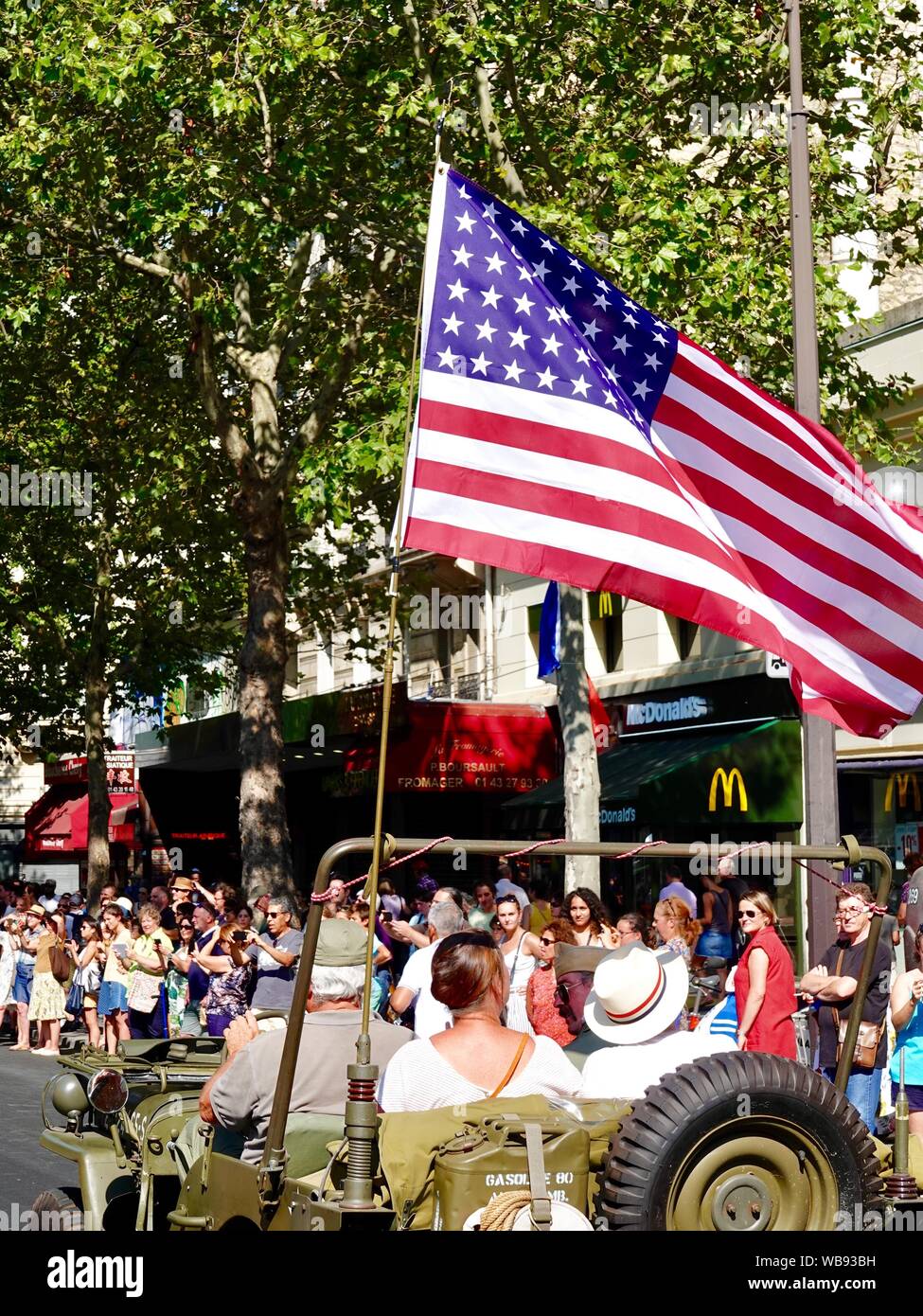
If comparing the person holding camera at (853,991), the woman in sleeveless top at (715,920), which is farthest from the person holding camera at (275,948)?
the person holding camera at (853,991)

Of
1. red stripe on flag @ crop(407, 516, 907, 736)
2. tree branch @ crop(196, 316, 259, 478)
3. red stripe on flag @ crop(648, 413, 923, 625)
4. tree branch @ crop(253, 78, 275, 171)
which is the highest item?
tree branch @ crop(253, 78, 275, 171)

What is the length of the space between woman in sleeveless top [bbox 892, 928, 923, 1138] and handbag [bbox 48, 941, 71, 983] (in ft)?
44.4

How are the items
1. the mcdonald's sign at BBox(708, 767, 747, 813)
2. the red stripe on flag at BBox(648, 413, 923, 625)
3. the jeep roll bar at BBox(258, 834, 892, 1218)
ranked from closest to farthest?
the jeep roll bar at BBox(258, 834, 892, 1218), the red stripe on flag at BBox(648, 413, 923, 625), the mcdonald's sign at BBox(708, 767, 747, 813)

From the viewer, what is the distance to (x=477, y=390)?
6.80m

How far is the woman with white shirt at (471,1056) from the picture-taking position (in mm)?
4887

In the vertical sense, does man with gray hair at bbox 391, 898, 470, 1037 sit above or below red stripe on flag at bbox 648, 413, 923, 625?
below

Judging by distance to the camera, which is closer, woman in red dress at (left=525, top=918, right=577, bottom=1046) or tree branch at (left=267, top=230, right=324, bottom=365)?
woman in red dress at (left=525, top=918, right=577, bottom=1046)

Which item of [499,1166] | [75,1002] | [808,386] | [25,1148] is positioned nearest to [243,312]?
[75,1002]

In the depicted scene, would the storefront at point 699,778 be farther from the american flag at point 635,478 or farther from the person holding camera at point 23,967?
the american flag at point 635,478

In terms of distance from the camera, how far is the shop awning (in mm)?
23234

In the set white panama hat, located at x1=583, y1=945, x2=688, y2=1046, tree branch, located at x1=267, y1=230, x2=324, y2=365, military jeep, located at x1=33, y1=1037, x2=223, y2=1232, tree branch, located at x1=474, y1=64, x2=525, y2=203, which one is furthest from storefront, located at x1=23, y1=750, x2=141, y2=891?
white panama hat, located at x1=583, y1=945, x2=688, y2=1046

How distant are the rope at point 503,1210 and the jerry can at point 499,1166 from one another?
2 centimetres

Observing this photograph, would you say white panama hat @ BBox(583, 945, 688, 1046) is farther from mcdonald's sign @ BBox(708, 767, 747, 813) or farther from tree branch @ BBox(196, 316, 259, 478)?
tree branch @ BBox(196, 316, 259, 478)

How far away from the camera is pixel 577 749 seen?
17.6 metres
